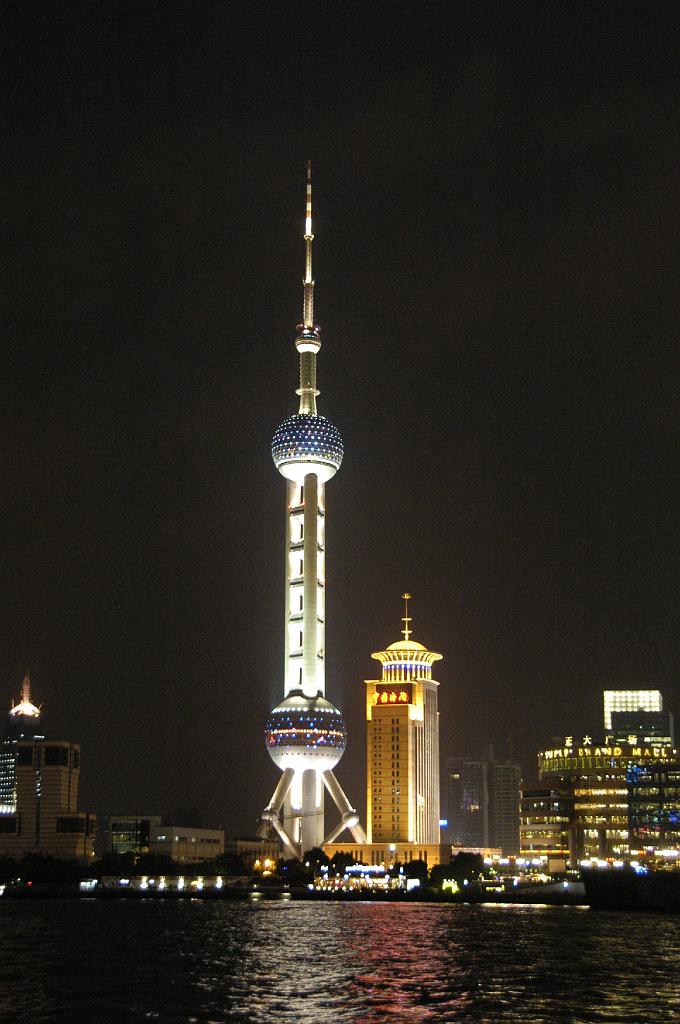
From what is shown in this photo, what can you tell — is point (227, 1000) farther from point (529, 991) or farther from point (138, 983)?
point (529, 991)

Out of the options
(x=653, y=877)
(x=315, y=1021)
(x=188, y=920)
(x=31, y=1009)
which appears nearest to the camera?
(x=315, y=1021)

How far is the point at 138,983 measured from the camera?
85.5 metres

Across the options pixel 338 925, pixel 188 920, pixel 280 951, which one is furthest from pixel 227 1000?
pixel 188 920

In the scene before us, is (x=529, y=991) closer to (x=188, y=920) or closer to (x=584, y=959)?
(x=584, y=959)

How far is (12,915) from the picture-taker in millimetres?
180750

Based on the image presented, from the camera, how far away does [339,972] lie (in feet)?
298

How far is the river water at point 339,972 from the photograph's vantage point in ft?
235

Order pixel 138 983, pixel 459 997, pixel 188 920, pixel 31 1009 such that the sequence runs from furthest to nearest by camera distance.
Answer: pixel 188 920, pixel 138 983, pixel 459 997, pixel 31 1009


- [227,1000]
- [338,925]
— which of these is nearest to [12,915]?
[338,925]

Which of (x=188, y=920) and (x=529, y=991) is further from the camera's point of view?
(x=188, y=920)

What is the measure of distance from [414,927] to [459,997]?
71.1 metres

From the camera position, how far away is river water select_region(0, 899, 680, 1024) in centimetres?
7162

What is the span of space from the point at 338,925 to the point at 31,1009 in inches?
3151

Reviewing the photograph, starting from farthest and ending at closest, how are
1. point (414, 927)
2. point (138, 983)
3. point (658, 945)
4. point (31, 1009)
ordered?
point (414, 927)
point (658, 945)
point (138, 983)
point (31, 1009)
